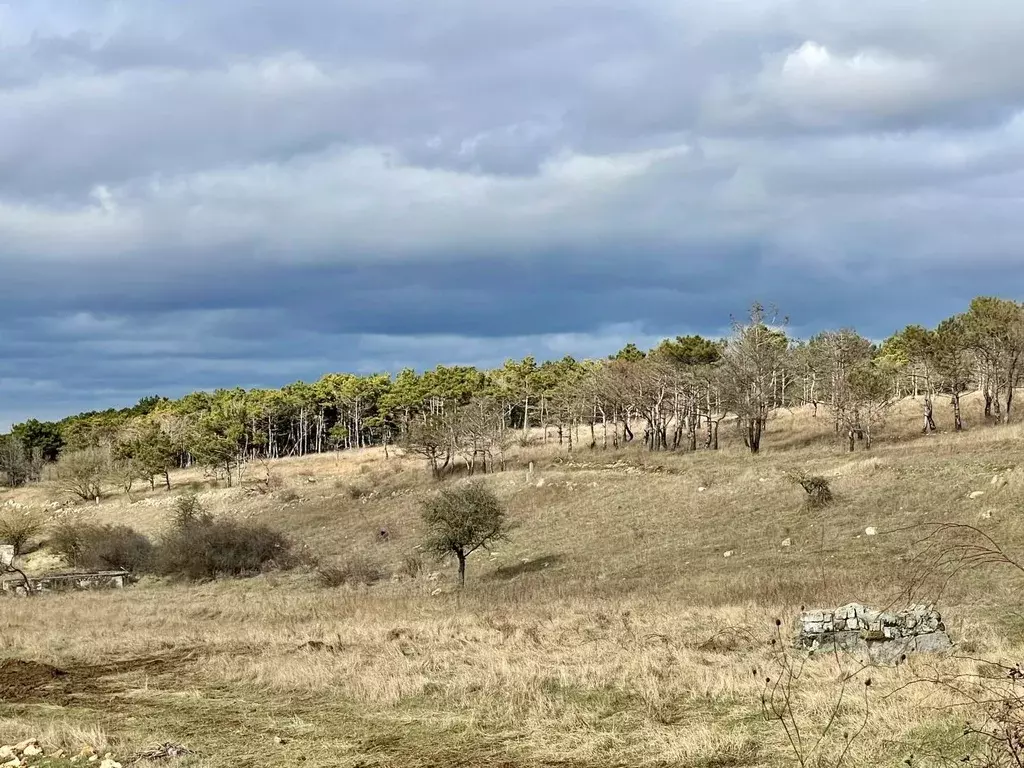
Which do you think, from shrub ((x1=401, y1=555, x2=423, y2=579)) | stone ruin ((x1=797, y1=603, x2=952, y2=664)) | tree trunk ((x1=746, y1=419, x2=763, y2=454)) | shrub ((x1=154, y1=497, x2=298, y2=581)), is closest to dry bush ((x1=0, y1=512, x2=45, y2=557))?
shrub ((x1=154, y1=497, x2=298, y2=581))

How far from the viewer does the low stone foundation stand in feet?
139

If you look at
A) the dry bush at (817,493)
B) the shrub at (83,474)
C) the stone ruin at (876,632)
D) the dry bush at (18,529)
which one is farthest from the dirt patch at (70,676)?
the shrub at (83,474)

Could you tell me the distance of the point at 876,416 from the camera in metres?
63.8

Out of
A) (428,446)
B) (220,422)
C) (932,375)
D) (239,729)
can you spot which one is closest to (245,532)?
(428,446)

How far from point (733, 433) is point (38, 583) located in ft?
195

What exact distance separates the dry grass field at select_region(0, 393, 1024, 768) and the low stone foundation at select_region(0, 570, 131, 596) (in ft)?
10.5

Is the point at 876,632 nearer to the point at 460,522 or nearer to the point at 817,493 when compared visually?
the point at 460,522

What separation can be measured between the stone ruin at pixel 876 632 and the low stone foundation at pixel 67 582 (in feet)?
129

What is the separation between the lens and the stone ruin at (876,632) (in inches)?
560

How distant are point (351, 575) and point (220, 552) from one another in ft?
38.7

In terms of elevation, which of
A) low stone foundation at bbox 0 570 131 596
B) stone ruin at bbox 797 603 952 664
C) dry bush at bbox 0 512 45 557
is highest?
stone ruin at bbox 797 603 952 664

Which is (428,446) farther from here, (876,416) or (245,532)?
(876,416)

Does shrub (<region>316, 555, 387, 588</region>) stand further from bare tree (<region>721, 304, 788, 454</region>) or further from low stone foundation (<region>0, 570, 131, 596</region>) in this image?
bare tree (<region>721, 304, 788, 454</region>)

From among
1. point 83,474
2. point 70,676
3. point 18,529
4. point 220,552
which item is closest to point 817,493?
point 220,552
